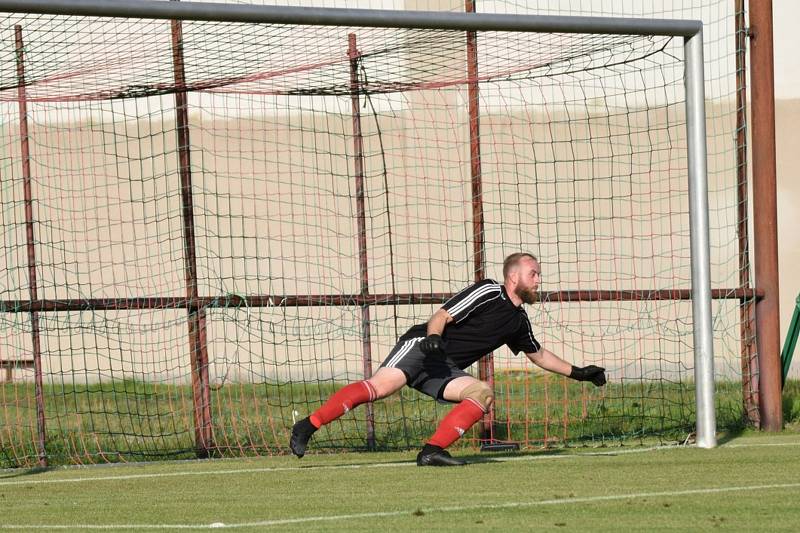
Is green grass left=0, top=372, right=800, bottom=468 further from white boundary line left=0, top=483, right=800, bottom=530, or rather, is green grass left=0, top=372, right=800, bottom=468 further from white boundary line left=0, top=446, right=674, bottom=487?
white boundary line left=0, top=483, right=800, bottom=530

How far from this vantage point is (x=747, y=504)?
6.27 m

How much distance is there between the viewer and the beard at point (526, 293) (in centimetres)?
856

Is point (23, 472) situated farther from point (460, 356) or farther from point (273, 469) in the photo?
point (460, 356)

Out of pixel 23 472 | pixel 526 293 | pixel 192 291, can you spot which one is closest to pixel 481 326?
pixel 526 293

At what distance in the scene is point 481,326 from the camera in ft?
28.1

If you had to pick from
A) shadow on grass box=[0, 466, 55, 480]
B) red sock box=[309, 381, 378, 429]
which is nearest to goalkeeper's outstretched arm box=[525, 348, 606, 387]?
red sock box=[309, 381, 378, 429]

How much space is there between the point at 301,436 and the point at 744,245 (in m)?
4.84

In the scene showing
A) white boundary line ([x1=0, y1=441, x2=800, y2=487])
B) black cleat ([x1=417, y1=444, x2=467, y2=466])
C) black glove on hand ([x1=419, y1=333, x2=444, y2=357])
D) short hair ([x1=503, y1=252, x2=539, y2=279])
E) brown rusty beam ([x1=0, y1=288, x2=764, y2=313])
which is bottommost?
white boundary line ([x1=0, y1=441, x2=800, y2=487])

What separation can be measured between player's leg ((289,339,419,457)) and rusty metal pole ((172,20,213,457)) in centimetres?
204

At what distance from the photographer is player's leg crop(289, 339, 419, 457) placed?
318 inches

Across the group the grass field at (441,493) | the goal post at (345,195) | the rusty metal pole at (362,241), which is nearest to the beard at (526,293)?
the grass field at (441,493)

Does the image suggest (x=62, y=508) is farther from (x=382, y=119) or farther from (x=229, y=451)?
(x=382, y=119)

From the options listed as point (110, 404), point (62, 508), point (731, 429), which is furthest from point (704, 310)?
point (110, 404)

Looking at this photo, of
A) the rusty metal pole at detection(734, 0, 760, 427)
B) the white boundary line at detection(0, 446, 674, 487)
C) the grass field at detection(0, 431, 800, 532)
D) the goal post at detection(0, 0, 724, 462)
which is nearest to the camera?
the grass field at detection(0, 431, 800, 532)
